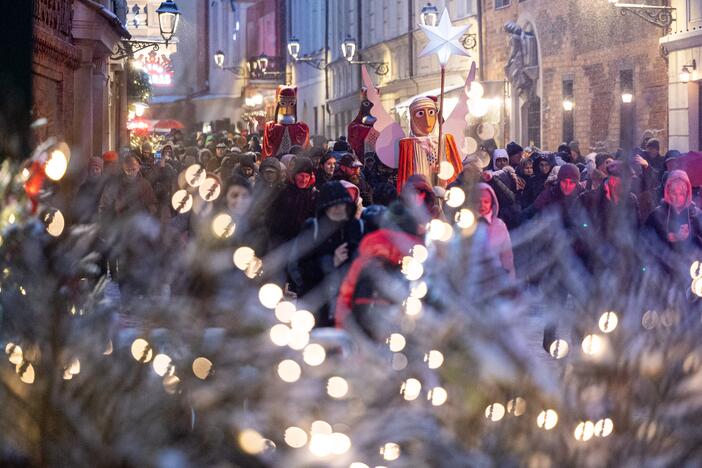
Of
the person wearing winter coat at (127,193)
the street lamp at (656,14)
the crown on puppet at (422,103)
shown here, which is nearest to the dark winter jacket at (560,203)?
the crown on puppet at (422,103)

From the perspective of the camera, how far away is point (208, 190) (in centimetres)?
1059

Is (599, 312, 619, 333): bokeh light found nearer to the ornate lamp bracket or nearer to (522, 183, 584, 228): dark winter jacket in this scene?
(522, 183, 584, 228): dark winter jacket

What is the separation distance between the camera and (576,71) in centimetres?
3044

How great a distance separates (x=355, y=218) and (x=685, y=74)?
17.3 metres

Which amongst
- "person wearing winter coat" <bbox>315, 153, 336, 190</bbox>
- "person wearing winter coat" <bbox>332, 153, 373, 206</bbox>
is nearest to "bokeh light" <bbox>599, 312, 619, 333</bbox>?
"person wearing winter coat" <bbox>332, 153, 373, 206</bbox>

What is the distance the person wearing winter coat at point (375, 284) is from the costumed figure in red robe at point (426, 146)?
5406 mm

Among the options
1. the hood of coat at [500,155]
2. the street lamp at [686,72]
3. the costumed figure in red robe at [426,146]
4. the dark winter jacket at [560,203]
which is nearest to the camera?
the dark winter jacket at [560,203]

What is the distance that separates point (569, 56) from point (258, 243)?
21.9m

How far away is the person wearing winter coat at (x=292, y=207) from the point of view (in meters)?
11.1

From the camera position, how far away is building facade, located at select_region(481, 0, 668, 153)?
26.7 m

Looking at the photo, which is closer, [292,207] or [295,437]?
[295,437]

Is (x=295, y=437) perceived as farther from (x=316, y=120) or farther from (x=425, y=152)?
(x=316, y=120)

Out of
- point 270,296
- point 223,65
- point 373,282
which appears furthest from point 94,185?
point 223,65

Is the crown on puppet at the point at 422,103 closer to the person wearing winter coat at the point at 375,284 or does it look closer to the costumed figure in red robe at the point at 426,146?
the costumed figure in red robe at the point at 426,146
